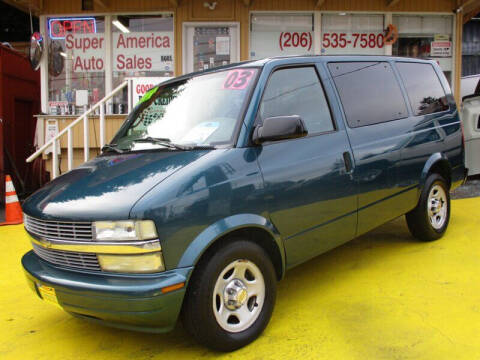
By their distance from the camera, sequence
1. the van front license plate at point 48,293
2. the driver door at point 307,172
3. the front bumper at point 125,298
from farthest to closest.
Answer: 1. the driver door at point 307,172
2. the van front license plate at point 48,293
3. the front bumper at point 125,298

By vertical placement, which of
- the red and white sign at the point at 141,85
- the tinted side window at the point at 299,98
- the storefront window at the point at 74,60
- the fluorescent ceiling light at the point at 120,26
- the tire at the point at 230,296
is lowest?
the tire at the point at 230,296

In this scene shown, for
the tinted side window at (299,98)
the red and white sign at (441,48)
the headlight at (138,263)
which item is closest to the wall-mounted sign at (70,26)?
the tinted side window at (299,98)

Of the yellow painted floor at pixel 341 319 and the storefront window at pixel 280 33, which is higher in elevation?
the storefront window at pixel 280 33

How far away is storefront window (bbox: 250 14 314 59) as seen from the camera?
869cm

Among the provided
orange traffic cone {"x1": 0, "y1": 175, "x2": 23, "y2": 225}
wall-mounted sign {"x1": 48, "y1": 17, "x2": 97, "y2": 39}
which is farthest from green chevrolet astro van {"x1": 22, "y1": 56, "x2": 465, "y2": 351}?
wall-mounted sign {"x1": 48, "y1": 17, "x2": 97, "y2": 39}

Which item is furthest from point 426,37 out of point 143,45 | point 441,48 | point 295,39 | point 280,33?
point 143,45

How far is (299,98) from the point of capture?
136 inches

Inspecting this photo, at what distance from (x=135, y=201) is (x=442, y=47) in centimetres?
838

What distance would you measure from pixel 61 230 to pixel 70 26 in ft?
23.8

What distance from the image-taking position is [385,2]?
8.62 meters

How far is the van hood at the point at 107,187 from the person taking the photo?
2.55 metres

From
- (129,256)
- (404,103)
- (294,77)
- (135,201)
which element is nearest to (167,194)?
(135,201)

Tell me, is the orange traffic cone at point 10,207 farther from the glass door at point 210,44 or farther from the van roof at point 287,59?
the van roof at point 287,59

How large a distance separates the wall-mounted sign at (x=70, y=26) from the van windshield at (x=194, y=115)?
5.79 meters
